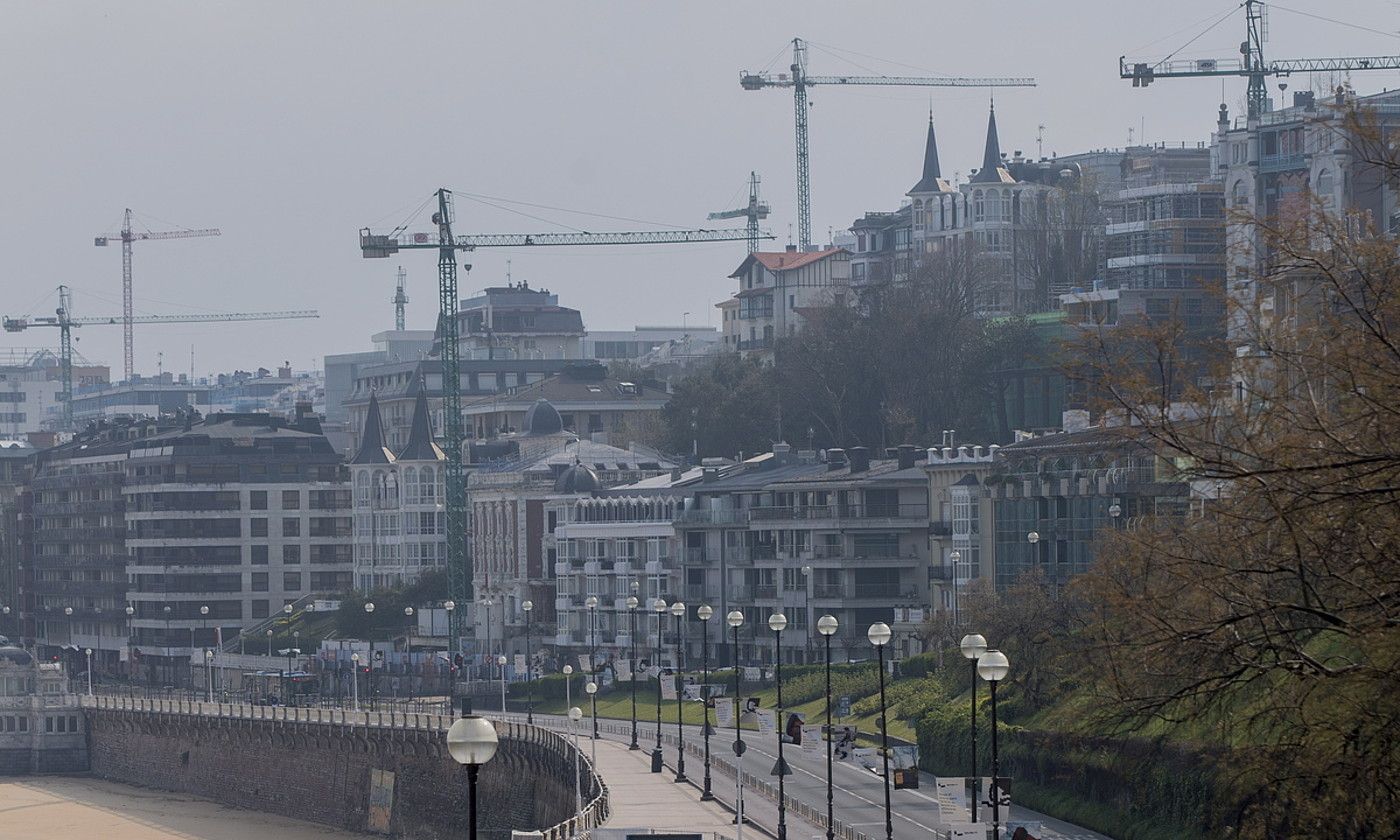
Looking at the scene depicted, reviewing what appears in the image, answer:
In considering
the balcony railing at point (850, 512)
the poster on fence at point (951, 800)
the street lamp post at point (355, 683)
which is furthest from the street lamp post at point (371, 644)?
the poster on fence at point (951, 800)

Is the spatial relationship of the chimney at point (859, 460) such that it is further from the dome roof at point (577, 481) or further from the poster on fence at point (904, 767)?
the poster on fence at point (904, 767)

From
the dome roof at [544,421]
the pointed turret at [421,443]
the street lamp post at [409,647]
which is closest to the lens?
the street lamp post at [409,647]

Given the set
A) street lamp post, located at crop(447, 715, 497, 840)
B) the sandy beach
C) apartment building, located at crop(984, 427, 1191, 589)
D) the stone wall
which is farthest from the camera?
the sandy beach

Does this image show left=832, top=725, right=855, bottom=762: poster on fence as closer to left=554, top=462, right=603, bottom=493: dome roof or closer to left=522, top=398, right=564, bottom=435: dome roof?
left=554, top=462, right=603, bottom=493: dome roof

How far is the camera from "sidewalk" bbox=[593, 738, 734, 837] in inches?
2982

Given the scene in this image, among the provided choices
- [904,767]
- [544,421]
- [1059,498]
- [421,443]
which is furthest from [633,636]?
[904,767]

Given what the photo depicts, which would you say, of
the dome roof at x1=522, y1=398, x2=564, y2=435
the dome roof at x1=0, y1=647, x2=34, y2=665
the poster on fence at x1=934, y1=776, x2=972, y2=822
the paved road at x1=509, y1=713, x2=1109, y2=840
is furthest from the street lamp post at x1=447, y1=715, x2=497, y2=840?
the dome roof at x1=522, y1=398, x2=564, y2=435

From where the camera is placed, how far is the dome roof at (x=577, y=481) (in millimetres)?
170500

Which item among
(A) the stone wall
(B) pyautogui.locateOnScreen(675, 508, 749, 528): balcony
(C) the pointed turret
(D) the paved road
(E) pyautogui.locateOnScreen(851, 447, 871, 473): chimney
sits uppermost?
(C) the pointed turret

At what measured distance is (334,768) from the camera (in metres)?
136

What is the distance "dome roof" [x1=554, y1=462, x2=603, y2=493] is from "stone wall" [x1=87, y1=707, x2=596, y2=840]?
30.4 m

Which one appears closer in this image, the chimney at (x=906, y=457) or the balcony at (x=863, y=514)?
the balcony at (x=863, y=514)

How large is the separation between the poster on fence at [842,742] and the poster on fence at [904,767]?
141 centimetres

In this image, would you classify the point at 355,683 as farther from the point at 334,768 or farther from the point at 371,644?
the point at 371,644
